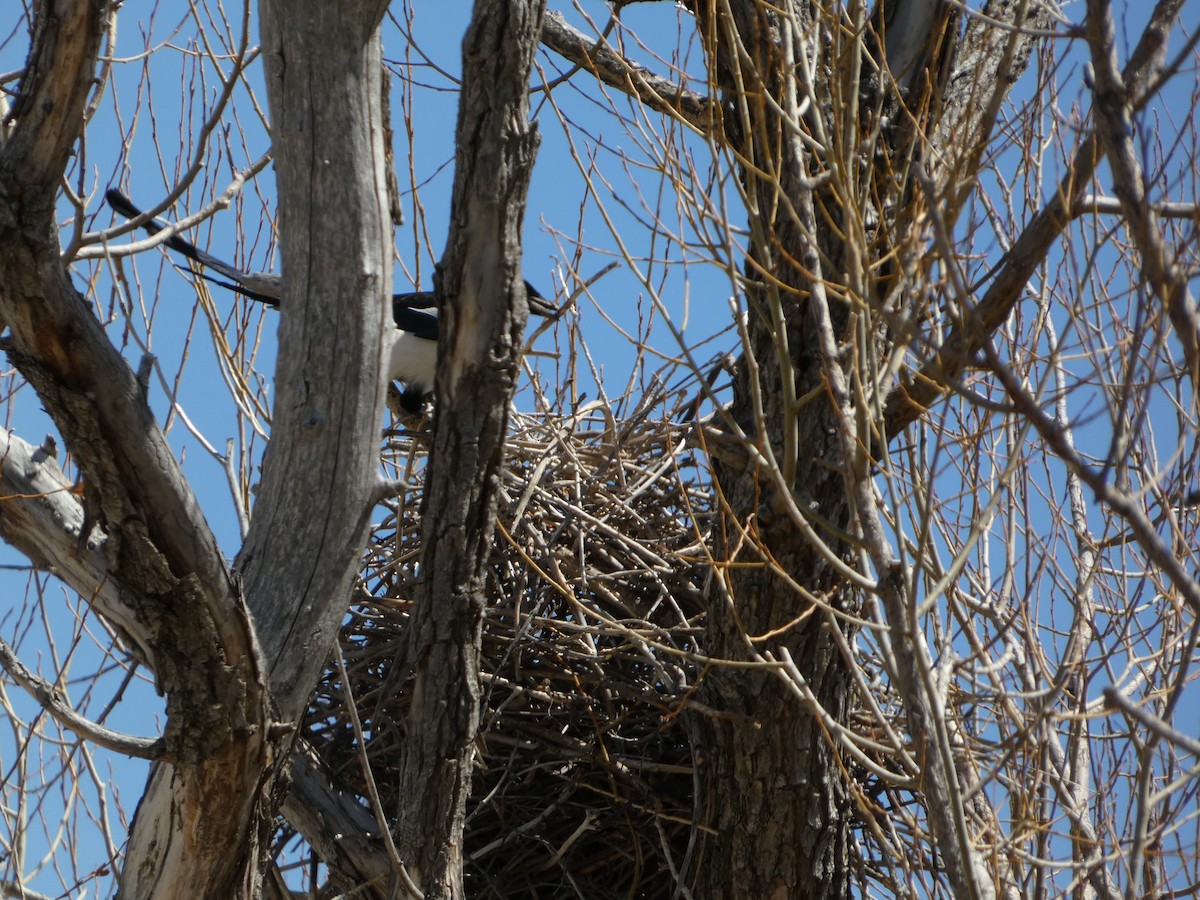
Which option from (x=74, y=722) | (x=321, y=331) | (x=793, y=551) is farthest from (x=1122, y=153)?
(x=74, y=722)

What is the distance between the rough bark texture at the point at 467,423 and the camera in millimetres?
2258

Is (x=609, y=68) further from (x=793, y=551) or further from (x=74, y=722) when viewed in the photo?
(x=74, y=722)

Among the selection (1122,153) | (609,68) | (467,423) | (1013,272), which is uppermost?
(609,68)

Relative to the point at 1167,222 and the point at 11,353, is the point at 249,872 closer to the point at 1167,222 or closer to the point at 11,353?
the point at 11,353

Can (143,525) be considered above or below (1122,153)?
below

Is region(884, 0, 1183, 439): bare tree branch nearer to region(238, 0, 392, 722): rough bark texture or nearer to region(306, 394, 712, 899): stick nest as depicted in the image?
region(306, 394, 712, 899): stick nest

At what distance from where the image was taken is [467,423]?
2.35 meters

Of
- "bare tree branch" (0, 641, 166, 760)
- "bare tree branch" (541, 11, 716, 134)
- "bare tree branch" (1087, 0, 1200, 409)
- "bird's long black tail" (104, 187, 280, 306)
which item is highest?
"bare tree branch" (541, 11, 716, 134)

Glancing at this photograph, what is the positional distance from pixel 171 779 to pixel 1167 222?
9.22ft

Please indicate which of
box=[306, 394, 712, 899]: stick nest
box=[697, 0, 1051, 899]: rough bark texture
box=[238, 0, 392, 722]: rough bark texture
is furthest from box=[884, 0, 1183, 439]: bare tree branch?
box=[238, 0, 392, 722]: rough bark texture

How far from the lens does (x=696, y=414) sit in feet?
12.4

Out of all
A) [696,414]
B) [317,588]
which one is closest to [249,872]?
[317,588]

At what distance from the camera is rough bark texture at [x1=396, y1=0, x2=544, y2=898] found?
7.41 feet

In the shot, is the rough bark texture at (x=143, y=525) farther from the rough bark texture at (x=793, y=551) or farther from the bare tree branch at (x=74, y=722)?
the rough bark texture at (x=793, y=551)
